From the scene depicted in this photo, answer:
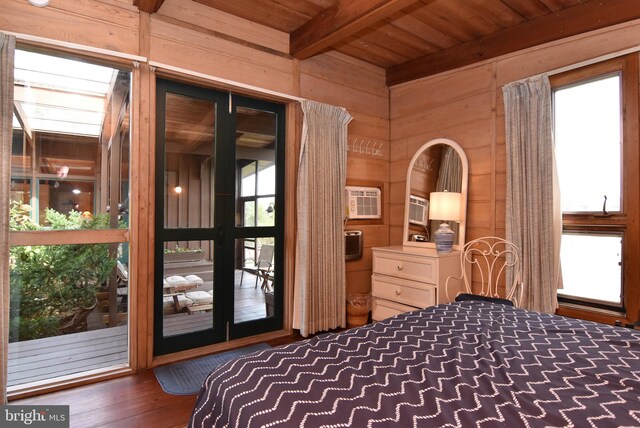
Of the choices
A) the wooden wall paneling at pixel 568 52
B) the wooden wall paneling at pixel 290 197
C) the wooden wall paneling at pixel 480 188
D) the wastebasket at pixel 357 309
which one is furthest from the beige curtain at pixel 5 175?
the wooden wall paneling at pixel 568 52

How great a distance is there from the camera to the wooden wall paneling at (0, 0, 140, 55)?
220cm

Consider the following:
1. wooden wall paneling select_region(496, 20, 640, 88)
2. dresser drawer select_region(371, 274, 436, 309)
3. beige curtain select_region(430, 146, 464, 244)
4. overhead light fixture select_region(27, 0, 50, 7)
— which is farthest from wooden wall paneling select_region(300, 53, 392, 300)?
overhead light fixture select_region(27, 0, 50, 7)

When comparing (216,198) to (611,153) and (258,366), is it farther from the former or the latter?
(611,153)

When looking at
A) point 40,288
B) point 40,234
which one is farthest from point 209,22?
point 40,288

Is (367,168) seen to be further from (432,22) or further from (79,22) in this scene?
(79,22)

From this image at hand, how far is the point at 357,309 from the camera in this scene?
3.64 m

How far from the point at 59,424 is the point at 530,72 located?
13.2ft

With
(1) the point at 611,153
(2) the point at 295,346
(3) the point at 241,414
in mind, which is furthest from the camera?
(1) the point at 611,153

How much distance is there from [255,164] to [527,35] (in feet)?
8.19

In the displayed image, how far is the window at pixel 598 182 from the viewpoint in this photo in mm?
2502

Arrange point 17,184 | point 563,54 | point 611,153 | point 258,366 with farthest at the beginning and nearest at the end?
point 563,54
point 611,153
point 17,184
point 258,366

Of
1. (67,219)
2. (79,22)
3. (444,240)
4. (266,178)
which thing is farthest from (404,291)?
(79,22)

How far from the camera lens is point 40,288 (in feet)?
7.89

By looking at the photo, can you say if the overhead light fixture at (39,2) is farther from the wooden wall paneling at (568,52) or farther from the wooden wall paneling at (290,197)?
the wooden wall paneling at (568,52)
